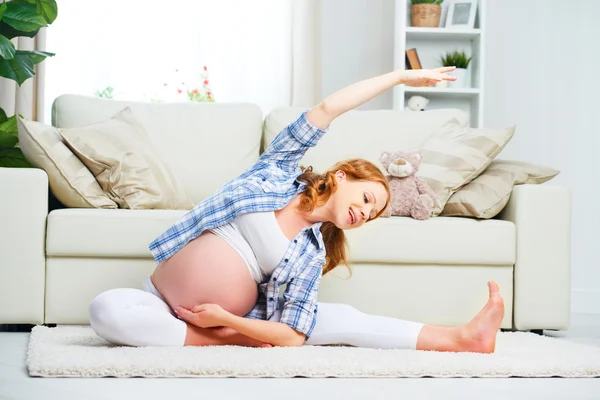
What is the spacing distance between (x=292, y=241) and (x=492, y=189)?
112cm

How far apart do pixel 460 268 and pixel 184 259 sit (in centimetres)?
111

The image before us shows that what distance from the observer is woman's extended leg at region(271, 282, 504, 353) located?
2.03 metres

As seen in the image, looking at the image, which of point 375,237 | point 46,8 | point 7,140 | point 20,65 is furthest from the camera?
point 46,8

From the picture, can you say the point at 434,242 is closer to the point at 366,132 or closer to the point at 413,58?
the point at 366,132

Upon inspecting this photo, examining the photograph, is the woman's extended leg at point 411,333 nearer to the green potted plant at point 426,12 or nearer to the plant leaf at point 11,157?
the plant leaf at point 11,157

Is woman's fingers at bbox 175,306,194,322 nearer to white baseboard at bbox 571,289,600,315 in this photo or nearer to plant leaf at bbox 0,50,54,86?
plant leaf at bbox 0,50,54,86

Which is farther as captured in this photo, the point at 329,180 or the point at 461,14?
the point at 461,14

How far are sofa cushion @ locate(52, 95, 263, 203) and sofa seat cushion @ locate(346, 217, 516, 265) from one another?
0.78 metres

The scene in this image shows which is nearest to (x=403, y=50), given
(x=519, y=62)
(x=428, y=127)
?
(x=519, y=62)

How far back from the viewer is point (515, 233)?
2746 millimetres

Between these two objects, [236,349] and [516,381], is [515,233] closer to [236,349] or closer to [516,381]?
[516,381]

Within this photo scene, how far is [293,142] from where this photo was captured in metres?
2.07

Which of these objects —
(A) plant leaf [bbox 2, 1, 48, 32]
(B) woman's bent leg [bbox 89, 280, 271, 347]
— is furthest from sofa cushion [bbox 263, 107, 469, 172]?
(B) woman's bent leg [bbox 89, 280, 271, 347]

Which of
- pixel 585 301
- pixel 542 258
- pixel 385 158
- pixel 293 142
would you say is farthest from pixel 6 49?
pixel 585 301
